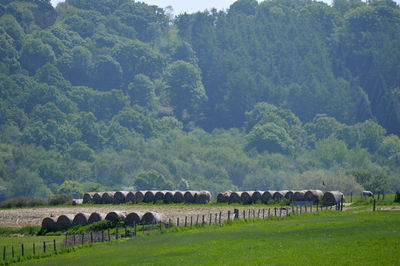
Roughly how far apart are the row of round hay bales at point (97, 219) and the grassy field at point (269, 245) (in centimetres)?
656

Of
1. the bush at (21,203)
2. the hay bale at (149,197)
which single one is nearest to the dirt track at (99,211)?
the hay bale at (149,197)

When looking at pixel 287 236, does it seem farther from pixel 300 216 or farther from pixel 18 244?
pixel 18 244

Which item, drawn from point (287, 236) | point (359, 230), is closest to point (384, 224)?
point (359, 230)

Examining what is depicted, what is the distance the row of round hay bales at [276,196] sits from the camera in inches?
3644

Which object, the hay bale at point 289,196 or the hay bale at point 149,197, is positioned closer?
the hay bale at point 289,196

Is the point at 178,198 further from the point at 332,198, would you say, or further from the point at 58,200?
the point at 332,198

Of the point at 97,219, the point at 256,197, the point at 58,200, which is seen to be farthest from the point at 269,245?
the point at 58,200

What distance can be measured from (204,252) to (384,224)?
14139 mm

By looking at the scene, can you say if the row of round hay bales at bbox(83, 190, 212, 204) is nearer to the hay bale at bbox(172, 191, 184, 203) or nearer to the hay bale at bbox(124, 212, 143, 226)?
the hay bale at bbox(172, 191, 184, 203)

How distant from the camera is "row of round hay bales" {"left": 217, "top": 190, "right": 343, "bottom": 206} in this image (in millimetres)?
92562

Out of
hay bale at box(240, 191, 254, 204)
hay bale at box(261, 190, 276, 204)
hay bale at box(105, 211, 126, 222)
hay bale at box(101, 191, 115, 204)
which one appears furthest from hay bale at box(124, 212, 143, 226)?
hay bale at box(101, 191, 115, 204)

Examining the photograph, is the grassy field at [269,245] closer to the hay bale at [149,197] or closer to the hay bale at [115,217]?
the hay bale at [115,217]

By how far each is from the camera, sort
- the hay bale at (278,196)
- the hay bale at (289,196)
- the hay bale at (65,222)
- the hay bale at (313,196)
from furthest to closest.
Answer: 1. the hay bale at (278,196)
2. the hay bale at (289,196)
3. the hay bale at (313,196)
4. the hay bale at (65,222)

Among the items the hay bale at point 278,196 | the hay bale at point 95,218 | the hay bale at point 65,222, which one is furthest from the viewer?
the hay bale at point 278,196
